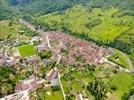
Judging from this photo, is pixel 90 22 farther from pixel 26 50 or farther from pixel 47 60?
pixel 47 60

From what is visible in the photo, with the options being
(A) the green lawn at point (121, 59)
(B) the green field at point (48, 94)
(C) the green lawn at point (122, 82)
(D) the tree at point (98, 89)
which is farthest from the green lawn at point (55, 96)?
(A) the green lawn at point (121, 59)

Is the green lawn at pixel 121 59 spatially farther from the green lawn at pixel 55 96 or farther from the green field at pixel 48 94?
the green field at pixel 48 94

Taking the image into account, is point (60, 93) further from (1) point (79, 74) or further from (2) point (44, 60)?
(2) point (44, 60)

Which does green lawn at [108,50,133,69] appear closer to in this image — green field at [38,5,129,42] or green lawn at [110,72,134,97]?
green lawn at [110,72,134,97]

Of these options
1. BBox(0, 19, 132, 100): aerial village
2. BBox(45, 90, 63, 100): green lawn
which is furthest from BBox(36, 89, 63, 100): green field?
BBox(0, 19, 132, 100): aerial village

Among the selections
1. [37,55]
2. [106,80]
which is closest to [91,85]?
[106,80]
